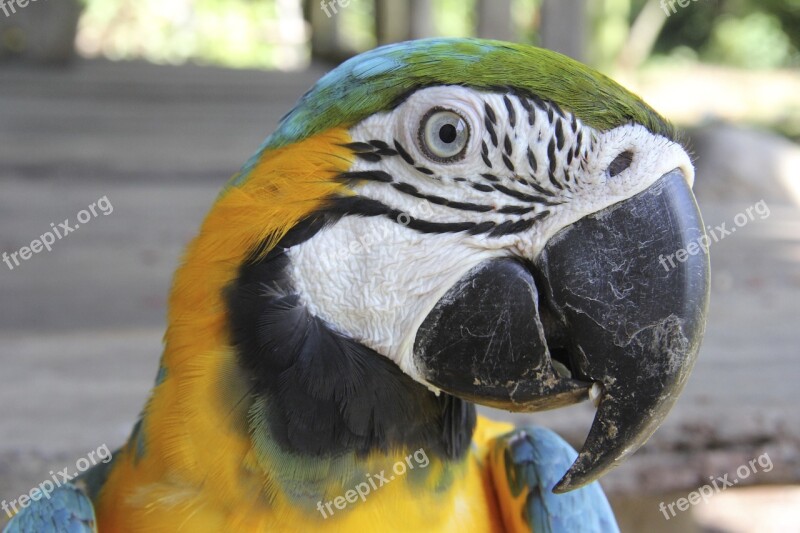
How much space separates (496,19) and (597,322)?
425cm

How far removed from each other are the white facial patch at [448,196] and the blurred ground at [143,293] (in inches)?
44.7

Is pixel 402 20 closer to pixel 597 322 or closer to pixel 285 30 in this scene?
pixel 597 322

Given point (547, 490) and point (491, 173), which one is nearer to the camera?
point (491, 173)

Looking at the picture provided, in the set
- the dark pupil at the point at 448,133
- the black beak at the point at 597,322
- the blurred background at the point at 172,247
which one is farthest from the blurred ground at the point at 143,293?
the dark pupil at the point at 448,133

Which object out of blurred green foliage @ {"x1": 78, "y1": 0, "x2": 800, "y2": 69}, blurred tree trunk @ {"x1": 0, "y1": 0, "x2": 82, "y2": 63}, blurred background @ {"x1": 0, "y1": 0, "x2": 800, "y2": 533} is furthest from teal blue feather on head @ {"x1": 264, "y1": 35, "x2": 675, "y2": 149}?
blurred green foliage @ {"x1": 78, "y1": 0, "x2": 800, "y2": 69}

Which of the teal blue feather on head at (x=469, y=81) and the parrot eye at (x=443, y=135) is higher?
the teal blue feather on head at (x=469, y=81)

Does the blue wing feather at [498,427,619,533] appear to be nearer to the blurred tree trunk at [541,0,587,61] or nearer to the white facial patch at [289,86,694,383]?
the white facial patch at [289,86,694,383]

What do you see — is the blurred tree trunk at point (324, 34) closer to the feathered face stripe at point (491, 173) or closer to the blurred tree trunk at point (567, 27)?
the blurred tree trunk at point (567, 27)

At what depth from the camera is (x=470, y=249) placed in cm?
105

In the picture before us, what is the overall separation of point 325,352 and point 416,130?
336mm

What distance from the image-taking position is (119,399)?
2.22 meters

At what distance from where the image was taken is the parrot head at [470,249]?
1.00 meters

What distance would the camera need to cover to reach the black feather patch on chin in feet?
3.49

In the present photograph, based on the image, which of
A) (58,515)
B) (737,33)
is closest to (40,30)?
(58,515)
